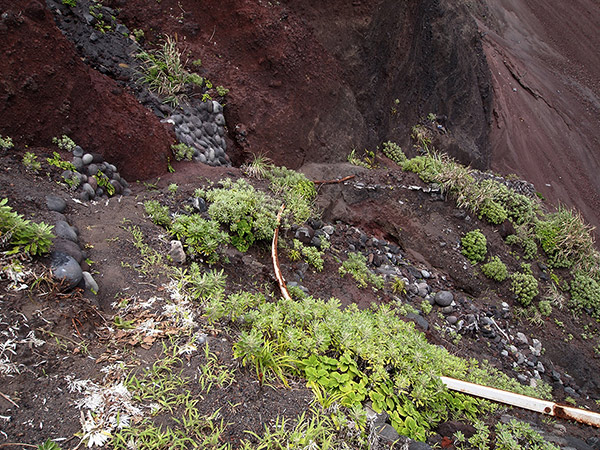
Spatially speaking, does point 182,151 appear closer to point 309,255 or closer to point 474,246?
point 309,255

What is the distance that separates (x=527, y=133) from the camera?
11.7 metres

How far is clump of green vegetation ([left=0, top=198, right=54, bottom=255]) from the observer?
273 centimetres

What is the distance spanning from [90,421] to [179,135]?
3998 mm

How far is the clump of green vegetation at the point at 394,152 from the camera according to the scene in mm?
8036

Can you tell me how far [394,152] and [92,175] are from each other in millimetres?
5697

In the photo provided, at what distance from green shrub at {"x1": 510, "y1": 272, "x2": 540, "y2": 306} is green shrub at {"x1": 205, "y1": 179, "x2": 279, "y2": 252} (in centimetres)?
430

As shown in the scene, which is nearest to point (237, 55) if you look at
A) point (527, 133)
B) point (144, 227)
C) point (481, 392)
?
point (144, 227)

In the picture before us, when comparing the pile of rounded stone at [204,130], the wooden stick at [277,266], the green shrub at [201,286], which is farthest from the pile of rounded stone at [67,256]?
the pile of rounded stone at [204,130]

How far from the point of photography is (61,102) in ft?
13.7

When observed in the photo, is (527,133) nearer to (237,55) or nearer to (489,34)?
(489,34)

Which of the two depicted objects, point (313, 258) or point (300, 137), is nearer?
point (313, 258)

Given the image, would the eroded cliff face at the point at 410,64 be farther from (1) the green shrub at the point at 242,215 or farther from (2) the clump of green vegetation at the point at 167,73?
(1) the green shrub at the point at 242,215

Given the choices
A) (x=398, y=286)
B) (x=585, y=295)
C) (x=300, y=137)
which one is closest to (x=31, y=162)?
(x=300, y=137)

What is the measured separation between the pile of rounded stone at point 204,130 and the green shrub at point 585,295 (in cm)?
619
